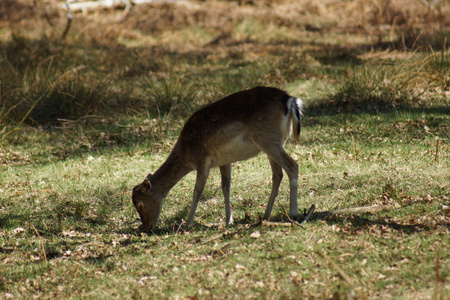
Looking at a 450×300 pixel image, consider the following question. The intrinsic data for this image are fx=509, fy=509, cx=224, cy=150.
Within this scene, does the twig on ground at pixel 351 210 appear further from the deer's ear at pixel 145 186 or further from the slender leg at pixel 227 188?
the deer's ear at pixel 145 186

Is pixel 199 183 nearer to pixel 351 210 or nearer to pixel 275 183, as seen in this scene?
pixel 275 183

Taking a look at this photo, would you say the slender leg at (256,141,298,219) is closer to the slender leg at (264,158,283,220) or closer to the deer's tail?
the deer's tail

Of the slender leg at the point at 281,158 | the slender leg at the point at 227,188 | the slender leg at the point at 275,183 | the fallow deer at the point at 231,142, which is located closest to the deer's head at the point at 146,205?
the fallow deer at the point at 231,142

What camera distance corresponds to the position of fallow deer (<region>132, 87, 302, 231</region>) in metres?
5.43

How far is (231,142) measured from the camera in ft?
18.3

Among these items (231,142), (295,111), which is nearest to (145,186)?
(231,142)

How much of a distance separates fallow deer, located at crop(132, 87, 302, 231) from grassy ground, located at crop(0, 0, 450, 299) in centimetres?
42

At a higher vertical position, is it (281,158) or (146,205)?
(281,158)

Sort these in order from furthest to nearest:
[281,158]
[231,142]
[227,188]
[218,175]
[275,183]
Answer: [218,175]
[227,188]
[275,183]
[231,142]
[281,158]

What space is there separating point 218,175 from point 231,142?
7.39ft

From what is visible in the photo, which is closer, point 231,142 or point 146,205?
point 231,142

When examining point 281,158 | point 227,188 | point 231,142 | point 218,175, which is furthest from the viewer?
point 218,175

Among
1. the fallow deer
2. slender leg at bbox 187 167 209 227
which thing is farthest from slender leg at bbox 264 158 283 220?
slender leg at bbox 187 167 209 227

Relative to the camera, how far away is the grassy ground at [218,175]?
176 inches
